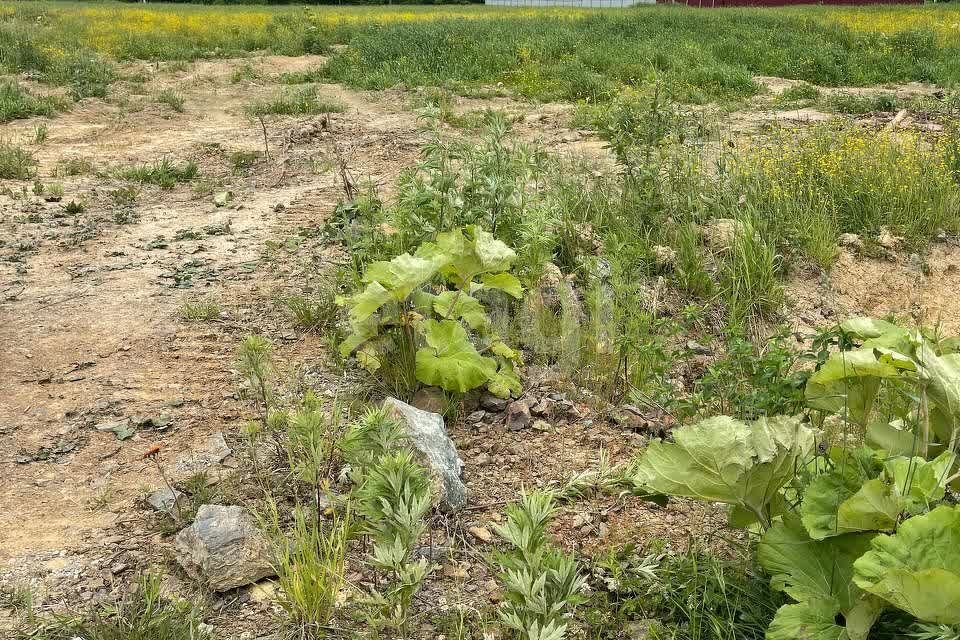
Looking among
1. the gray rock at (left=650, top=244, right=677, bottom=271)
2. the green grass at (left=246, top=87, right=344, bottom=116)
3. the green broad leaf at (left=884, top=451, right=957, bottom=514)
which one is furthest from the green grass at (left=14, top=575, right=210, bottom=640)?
the green grass at (left=246, top=87, right=344, bottom=116)

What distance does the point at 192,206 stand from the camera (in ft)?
20.5

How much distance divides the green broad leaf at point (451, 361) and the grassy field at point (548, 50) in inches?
274

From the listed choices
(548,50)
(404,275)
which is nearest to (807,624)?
(404,275)

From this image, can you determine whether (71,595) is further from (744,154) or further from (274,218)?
(744,154)

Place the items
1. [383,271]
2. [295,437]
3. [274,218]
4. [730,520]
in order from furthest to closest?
[274,218] < [383,271] < [295,437] < [730,520]

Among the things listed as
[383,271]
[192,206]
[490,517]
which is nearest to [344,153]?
[192,206]

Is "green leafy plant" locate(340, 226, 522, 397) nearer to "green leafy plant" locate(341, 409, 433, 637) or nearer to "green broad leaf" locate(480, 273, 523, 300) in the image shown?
"green broad leaf" locate(480, 273, 523, 300)

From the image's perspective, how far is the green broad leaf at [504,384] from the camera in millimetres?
3274

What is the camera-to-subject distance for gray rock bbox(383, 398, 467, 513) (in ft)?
8.57

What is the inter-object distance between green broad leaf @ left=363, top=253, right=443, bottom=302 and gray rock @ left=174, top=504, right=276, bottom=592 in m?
1.11

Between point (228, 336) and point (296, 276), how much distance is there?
2.56ft

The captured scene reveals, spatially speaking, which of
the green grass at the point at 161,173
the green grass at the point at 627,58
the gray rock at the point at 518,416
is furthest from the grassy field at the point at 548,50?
the gray rock at the point at 518,416

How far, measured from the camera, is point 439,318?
3559mm

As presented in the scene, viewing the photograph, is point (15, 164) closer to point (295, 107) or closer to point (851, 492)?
point (295, 107)
